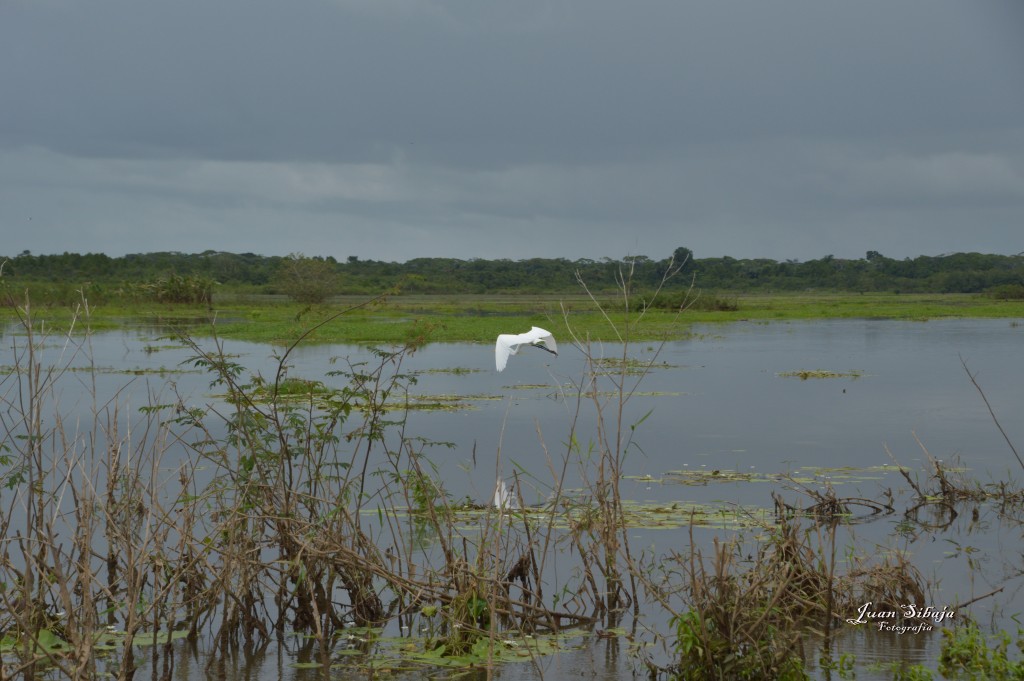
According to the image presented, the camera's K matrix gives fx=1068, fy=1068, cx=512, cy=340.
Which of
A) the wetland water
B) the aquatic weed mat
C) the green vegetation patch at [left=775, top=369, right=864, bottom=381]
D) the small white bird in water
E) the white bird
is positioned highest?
the white bird

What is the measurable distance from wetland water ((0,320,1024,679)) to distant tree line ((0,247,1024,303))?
21260 mm

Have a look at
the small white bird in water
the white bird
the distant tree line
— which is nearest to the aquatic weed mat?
the small white bird in water

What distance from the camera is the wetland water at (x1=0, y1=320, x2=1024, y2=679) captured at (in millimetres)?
6402

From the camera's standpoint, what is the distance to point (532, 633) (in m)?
5.21

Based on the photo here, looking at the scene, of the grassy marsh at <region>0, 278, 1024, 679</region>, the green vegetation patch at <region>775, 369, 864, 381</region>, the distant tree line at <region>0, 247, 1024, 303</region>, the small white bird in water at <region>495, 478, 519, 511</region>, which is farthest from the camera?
the distant tree line at <region>0, 247, 1024, 303</region>

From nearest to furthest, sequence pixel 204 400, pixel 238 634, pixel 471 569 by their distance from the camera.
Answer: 1. pixel 471 569
2. pixel 238 634
3. pixel 204 400

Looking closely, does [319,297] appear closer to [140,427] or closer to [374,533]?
[140,427]

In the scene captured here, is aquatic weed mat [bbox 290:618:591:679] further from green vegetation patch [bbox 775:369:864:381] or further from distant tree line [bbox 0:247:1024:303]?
distant tree line [bbox 0:247:1024:303]

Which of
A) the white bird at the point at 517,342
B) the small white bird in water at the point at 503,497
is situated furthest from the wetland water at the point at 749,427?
the white bird at the point at 517,342

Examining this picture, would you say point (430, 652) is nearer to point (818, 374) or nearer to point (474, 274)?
point (818, 374)

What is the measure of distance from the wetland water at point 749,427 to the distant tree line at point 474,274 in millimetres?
21260

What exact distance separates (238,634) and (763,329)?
31214 mm

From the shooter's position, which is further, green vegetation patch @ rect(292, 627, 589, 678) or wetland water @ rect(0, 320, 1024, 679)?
wetland water @ rect(0, 320, 1024, 679)

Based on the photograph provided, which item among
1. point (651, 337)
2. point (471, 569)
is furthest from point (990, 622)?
point (651, 337)
